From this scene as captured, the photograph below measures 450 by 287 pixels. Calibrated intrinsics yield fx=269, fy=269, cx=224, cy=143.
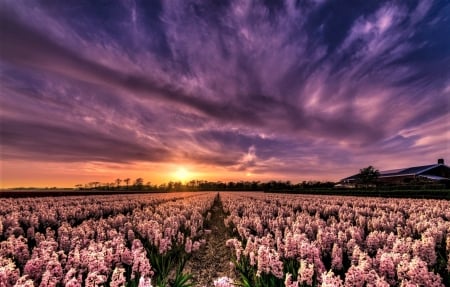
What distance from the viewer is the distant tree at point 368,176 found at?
103 metres

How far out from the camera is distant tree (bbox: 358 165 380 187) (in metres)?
103

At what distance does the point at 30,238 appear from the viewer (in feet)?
34.0

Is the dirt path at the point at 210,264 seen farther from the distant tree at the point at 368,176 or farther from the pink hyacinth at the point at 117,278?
the distant tree at the point at 368,176

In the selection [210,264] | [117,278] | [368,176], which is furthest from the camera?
[368,176]

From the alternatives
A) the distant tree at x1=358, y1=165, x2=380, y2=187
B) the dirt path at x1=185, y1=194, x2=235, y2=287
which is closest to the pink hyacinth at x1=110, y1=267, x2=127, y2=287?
the dirt path at x1=185, y1=194, x2=235, y2=287

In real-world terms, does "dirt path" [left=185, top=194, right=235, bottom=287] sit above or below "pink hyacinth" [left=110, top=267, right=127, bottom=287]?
below

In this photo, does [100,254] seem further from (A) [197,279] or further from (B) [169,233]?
(A) [197,279]

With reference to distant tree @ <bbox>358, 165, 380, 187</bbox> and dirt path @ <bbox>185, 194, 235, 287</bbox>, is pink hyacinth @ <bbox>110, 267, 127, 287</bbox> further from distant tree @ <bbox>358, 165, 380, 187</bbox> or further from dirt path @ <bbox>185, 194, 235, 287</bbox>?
distant tree @ <bbox>358, 165, 380, 187</bbox>

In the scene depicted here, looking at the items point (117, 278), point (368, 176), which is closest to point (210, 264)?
point (117, 278)

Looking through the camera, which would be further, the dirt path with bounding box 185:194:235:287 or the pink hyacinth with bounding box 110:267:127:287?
the dirt path with bounding box 185:194:235:287

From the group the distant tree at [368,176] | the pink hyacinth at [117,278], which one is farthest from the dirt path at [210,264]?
the distant tree at [368,176]

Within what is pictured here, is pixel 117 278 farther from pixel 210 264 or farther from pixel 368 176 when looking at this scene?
pixel 368 176

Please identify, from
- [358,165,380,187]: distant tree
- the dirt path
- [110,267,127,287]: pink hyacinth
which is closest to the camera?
[110,267,127,287]: pink hyacinth

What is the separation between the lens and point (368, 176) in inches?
4099
